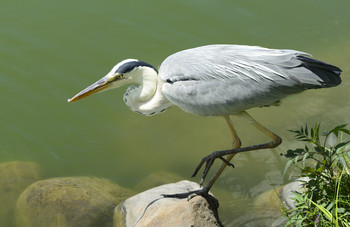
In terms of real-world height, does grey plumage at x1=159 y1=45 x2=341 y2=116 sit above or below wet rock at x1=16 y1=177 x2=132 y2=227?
above

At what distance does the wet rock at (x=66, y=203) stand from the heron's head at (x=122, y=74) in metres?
1.19

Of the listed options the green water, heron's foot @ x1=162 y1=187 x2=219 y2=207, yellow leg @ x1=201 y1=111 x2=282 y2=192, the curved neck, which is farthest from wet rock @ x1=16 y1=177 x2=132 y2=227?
yellow leg @ x1=201 y1=111 x2=282 y2=192

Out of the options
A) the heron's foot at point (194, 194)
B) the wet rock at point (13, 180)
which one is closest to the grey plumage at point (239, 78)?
the heron's foot at point (194, 194)

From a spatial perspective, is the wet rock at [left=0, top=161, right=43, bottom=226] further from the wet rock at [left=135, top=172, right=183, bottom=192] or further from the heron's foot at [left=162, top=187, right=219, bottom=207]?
the heron's foot at [left=162, top=187, right=219, bottom=207]

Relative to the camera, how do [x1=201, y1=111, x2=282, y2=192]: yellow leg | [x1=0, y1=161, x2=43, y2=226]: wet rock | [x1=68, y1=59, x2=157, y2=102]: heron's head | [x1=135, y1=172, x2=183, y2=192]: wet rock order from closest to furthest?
[x1=201, y1=111, x2=282, y2=192]: yellow leg
[x1=68, y1=59, x2=157, y2=102]: heron's head
[x1=0, y1=161, x2=43, y2=226]: wet rock
[x1=135, y1=172, x2=183, y2=192]: wet rock

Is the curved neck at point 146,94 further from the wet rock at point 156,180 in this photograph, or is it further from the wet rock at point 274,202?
the wet rock at point 274,202

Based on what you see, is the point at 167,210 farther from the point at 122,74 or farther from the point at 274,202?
the point at 122,74

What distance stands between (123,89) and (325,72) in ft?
12.1

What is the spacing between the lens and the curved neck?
17.6ft

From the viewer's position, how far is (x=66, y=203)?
18.6 feet

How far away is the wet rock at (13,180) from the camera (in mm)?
5887

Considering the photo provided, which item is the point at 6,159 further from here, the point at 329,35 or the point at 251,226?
the point at 329,35

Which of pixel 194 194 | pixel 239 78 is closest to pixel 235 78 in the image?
pixel 239 78

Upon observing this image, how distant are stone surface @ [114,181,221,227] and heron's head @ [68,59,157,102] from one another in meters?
1.23
